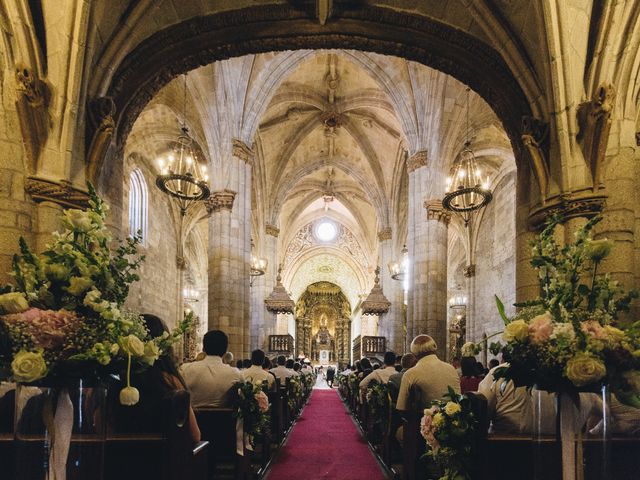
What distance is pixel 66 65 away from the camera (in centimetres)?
563

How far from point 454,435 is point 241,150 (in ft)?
39.8

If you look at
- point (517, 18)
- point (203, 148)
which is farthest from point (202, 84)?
point (517, 18)

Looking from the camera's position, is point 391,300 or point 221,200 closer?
point 221,200

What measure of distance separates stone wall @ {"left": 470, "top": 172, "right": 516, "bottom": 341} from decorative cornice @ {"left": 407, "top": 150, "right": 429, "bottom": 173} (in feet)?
20.9

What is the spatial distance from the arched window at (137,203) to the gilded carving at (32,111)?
13.1m

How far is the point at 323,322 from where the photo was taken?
144 feet

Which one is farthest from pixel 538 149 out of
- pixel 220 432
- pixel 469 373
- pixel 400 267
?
pixel 400 267

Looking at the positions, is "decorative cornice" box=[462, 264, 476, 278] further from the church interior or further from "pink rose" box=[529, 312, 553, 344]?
"pink rose" box=[529, 312, 553, 344]

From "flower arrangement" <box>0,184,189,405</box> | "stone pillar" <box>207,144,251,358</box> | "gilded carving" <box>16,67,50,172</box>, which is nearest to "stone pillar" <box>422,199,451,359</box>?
"stone pillar" <box>207,144,251,358</box>

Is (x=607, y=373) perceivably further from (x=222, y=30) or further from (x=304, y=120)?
(x=304, y=120)

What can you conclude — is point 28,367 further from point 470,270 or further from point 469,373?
point 470,270

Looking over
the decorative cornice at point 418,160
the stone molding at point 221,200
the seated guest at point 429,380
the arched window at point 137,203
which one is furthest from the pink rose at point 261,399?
the arched window at point 137,203

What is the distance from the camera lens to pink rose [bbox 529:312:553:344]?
2217mm

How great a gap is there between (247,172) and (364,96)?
306 inches
